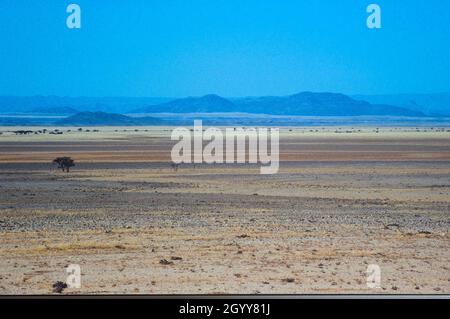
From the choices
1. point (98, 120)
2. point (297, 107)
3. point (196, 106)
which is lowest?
point (98, 120)

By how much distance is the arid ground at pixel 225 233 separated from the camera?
848 cm

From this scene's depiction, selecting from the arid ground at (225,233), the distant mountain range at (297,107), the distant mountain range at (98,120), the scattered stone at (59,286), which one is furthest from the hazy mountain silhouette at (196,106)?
the scattered stone at (59,286)

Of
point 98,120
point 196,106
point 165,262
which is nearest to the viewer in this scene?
point 165,262

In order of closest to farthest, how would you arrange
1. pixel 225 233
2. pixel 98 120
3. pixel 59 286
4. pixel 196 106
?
pixel 59 286
pixel 225 233
pixel 98 120
pixel 196 106

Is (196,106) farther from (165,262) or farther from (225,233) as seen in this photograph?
(165,262)

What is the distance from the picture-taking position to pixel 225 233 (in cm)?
1273

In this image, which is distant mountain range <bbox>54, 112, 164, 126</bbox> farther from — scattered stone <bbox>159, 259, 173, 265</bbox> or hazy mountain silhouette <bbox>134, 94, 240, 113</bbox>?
scattered stone <bbox>159, 259, 173, 265</bbox>

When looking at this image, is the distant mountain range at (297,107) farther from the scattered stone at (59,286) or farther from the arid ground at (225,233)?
the scattered stone at (59,286)

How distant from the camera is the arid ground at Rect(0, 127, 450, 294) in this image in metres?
8.48

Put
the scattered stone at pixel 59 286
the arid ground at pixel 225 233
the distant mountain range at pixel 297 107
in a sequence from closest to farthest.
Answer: the scattered stone at pixel 59 286
the arid ground at pixel 225 233
the distant mountain range at pixel 297 107

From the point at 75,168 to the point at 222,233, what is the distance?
21.3 meters

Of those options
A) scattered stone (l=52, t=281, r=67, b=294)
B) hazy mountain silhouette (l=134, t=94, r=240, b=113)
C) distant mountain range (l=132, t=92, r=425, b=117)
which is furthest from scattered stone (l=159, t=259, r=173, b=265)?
hazy mountain silhouette (l=134, t=94, r=240, b=113)

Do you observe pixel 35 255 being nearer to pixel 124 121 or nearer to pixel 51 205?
pixel 51 205

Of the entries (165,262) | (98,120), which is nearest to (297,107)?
(98,120)
